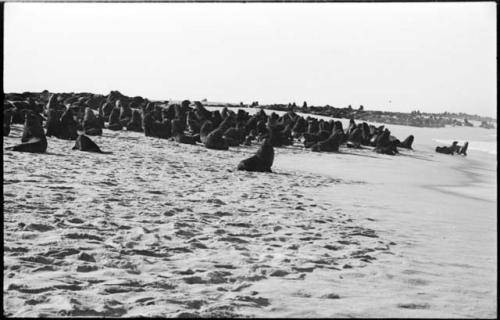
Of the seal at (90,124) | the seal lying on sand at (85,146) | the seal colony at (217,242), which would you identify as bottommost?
the seal colony at (217,242)

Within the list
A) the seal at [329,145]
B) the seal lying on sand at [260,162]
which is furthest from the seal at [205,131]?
the seal lying on sand at [260,162]

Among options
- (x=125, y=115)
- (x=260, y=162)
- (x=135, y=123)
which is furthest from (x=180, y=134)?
(x=260, y=162)

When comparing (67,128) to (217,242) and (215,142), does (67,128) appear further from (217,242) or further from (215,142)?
(217,242)

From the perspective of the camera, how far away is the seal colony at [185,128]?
1096 cm

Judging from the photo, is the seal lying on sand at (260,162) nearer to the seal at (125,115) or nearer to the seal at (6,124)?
the seal at (6,124)

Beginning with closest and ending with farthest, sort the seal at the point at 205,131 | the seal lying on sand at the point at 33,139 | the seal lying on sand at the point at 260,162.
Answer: the seal lying on sand at the point at 33,139
the seal lying on sand at the point at 260,162
the seal at the point at 205,131

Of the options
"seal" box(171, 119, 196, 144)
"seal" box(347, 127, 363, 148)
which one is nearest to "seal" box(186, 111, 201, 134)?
"seal" box(171, 119, 196, 144)

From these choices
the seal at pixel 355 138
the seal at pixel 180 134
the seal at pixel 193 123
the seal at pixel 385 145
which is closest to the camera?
the seal at pixel 180 134

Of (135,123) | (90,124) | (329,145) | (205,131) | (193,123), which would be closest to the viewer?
(205,131)

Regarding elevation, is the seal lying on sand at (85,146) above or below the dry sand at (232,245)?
above

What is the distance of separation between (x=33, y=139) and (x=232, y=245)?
6.85 metres

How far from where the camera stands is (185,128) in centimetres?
1758

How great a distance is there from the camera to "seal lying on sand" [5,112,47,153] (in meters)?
9.80

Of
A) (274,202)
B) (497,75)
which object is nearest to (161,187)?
(274,202)
